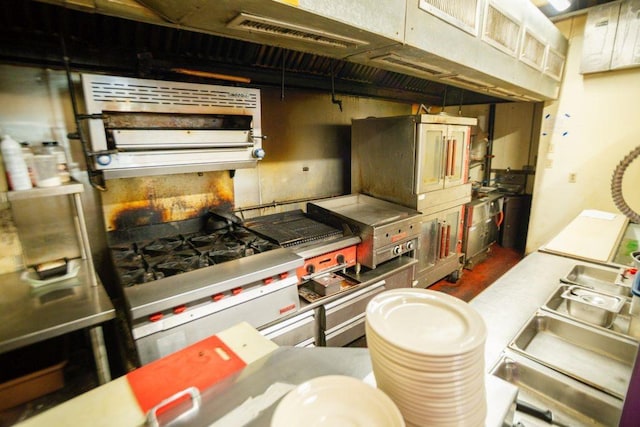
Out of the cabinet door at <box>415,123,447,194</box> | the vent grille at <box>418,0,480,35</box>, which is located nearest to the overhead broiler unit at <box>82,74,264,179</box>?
the vent grille at <box>418,0,480,35</box>

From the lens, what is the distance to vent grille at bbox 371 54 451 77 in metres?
1.98

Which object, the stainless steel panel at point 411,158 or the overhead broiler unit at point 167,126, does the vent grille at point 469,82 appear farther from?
the overhead broiler unit at point 167,126

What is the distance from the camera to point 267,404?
29.8 inches

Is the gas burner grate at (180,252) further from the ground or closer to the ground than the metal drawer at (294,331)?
further from the ground

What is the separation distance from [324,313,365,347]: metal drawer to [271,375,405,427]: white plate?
1492 mm

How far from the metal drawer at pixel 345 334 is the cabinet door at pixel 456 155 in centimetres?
180

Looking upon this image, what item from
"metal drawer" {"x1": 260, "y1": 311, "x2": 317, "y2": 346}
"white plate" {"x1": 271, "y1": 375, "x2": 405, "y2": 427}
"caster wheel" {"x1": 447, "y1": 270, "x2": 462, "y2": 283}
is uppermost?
"white plate" {"x1": 271, "y1": 375, "x2": 405, "y2": 427}

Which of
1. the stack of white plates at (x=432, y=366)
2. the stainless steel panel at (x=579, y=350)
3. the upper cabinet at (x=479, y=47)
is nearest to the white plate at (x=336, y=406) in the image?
the stack of white plates at (x=432, y=366)

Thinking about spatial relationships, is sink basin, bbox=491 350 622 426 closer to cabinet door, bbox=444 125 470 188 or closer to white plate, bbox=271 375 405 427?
white plate, bbox=271 375 405 427

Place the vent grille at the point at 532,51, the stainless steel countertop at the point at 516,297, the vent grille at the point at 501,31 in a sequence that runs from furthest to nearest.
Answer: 1. the vent grille at the point at 532,51
2. the vent grille at the point at 501,31
3. the stainless steel countertop at the point at 516,297

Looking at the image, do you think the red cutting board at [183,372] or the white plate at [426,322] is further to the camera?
the red cutting board at [183,372]

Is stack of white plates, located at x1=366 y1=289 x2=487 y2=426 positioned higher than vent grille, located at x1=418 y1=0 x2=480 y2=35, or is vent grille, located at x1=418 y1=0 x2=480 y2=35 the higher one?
vent grille, located at x1=418 y1=0 x2=480 y2=35

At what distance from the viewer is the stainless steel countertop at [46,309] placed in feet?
3.96

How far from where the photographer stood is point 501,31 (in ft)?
8.30
